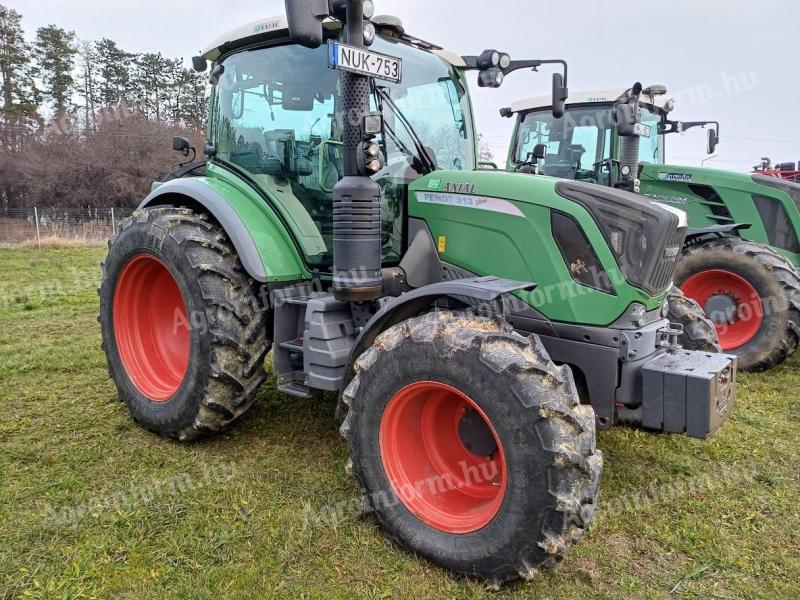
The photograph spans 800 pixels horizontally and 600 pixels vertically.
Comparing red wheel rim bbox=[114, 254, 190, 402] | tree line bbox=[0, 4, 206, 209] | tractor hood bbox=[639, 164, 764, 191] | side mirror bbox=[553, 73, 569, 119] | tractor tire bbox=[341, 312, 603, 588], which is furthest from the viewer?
tree line bbox=[0, 4, 206, 209]

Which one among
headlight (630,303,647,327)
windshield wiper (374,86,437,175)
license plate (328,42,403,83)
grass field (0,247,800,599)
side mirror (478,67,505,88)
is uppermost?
side mirror (478,67,505,88)

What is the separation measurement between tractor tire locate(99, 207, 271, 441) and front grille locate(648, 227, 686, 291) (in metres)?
2.10

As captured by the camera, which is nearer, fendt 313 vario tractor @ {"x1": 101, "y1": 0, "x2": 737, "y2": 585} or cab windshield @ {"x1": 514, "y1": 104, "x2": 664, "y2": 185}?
fendt 313 vario tractor @ {"x1": 101, "y1": 0, "x2": 737, "y2": 585}

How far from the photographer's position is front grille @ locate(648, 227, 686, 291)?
2.84 meters

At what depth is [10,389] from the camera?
4.53 m

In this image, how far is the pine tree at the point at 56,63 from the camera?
29641mm

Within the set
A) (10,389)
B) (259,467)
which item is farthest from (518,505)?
(10,389)

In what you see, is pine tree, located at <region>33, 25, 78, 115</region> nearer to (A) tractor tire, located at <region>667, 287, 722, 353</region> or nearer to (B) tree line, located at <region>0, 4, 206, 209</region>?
(B) tree line, located at <region>0, 4, 206, 209</region>

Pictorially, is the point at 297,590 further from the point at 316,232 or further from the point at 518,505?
the point at 316,232

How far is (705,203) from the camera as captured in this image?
21.1 ft

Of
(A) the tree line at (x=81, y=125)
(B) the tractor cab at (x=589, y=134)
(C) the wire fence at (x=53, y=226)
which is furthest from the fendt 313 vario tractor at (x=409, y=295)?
(A) the tree line at (x=81, y=125)

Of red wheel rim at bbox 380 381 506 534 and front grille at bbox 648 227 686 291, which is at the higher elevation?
front grille at bbox 648 227 686 291

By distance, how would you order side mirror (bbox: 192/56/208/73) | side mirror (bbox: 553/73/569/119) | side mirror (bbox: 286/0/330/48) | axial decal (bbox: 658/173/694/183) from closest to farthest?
1. side mirror (bbox: 286/0/330/48)
2. side mirror (bbox: 553/73/569/119)
3. side mirror (bbox: 192/56/208/73)
4. axial decal (bbox: 658/173/694/183)

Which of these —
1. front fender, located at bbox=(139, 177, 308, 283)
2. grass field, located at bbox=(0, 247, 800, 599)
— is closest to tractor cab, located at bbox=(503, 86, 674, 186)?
grass field, located at bbox=(0, 247, 800, 599)
